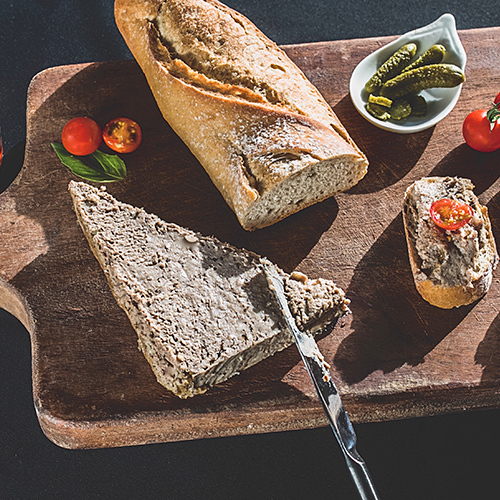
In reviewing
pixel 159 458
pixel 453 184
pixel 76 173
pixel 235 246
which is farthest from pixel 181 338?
pixel 453 184

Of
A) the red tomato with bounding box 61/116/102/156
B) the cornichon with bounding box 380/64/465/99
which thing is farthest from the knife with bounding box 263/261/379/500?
the cornichon with bounding box 380/64/465/99

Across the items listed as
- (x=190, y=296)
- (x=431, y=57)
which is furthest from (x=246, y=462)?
(x=431, y=57)

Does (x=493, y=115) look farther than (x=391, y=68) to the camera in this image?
No

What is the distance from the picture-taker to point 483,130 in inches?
152

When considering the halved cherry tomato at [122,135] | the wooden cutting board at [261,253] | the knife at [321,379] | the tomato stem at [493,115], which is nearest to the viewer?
the knife at [321,379]

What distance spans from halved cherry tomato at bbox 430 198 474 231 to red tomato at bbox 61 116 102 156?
7.28 ft

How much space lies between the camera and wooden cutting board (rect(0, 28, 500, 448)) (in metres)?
3.40

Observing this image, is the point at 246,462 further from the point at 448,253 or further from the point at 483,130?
the point at 483,130

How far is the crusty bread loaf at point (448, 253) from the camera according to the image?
3.46 metres

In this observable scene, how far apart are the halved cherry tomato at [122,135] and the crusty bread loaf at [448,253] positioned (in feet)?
6.09

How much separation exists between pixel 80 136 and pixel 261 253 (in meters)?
1.41

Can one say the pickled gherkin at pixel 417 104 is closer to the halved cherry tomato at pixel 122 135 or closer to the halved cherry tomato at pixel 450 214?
the halved cherry tomato at pixel 450 214

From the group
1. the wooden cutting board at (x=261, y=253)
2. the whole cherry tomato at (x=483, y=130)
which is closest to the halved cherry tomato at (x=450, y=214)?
the wooden cutting board at (x=261, y=253)

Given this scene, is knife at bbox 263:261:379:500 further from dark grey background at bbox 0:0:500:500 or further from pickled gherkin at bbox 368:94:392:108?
pickled gherkin at bbox 368:94:392:108
